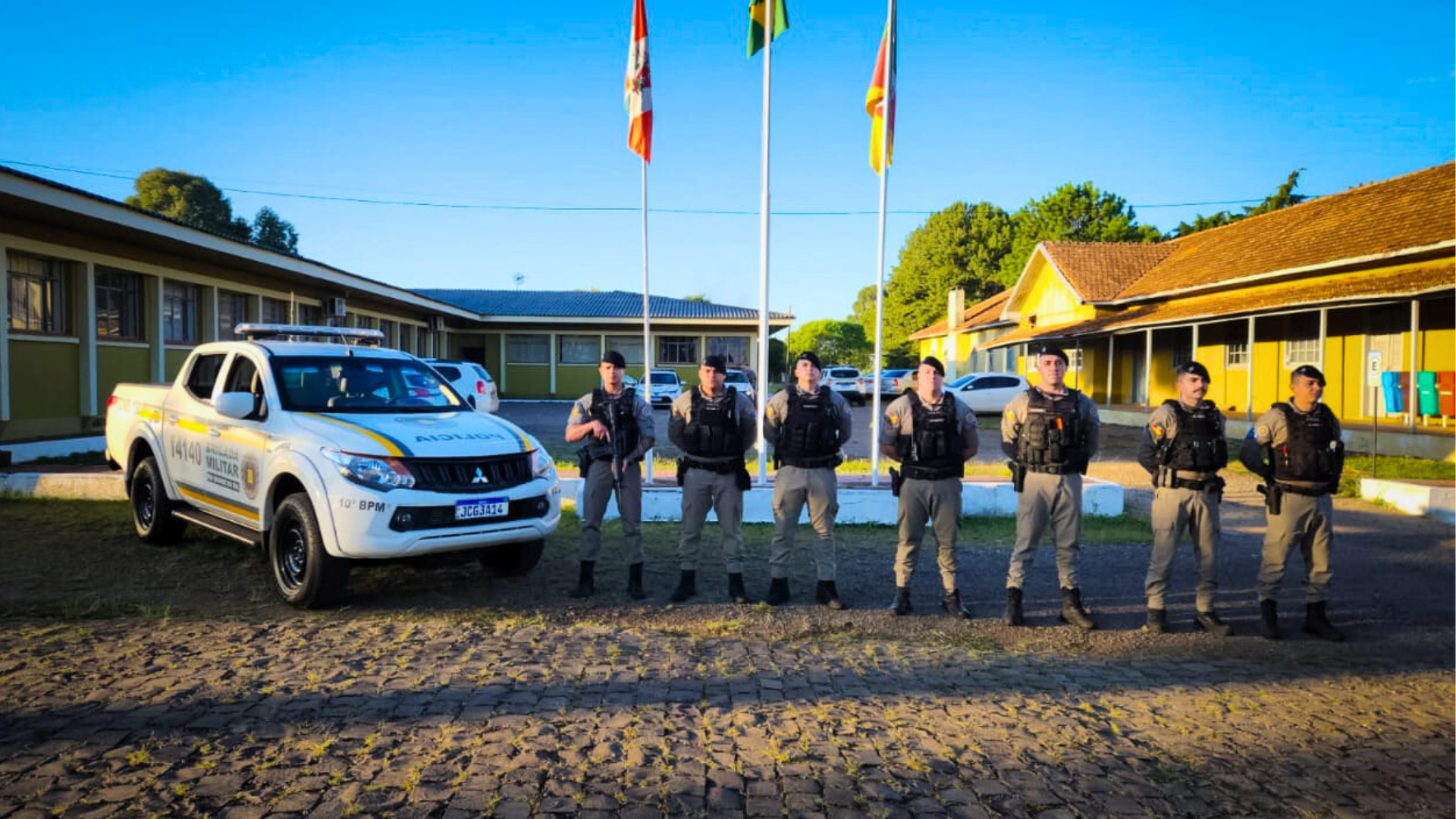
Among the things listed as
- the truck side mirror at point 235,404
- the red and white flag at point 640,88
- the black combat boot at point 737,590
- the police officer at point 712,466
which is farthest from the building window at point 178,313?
the black combat boot at point 737,590

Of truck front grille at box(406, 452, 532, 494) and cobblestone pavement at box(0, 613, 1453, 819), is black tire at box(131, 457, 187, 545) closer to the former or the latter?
cobblestone pavement at box(0, 613, 1453, 819)

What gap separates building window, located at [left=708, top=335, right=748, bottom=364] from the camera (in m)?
39.5

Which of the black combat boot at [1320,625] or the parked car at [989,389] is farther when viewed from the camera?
the parked car at [989,389]

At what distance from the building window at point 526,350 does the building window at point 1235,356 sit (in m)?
26.7

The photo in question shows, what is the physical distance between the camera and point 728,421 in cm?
653

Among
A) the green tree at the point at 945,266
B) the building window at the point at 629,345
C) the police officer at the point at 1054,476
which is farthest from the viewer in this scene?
the green tree at the point at 945,266

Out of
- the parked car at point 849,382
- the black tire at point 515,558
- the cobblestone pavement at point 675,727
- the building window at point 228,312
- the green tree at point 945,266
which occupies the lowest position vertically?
the cobblestone pavement at point 675,727

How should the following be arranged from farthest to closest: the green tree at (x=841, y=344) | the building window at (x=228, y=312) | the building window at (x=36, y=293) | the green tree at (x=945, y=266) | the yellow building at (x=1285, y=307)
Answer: the green tree at (x=841, y=344) < the green tree at (x=945, y=266) < the building window at (x=228, y=312) < the yellow building at (x=1285, y=307) < the building window at (x=36, y=293)

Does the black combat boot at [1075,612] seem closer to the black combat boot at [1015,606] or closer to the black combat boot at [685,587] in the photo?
the black combat boot at [1015,606]

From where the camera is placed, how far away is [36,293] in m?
13.5

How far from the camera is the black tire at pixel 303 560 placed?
5.80 meters

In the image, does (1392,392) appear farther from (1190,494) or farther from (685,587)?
(685,587)

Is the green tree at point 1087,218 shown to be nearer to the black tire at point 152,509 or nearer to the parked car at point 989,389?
the parked car at point 989,389

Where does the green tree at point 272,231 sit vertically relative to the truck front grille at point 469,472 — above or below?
above
